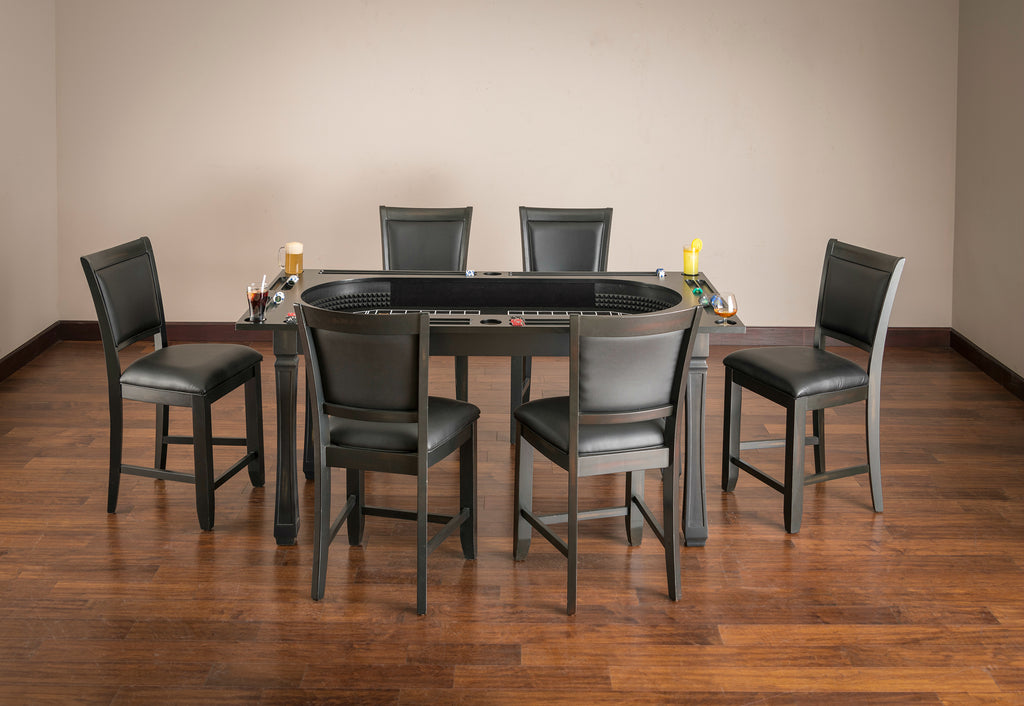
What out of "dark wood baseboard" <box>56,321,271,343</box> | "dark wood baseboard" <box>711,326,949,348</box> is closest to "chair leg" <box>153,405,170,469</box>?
"dark wood baseboard" <box>56,321,271,343</box>

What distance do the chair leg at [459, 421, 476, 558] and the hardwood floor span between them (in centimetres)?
7

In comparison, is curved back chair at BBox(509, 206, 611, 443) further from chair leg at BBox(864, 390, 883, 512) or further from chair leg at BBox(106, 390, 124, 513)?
chair leg at BBox(106, 390, 124, 513)

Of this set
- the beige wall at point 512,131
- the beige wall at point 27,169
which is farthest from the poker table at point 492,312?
the beige wall at point 27,169

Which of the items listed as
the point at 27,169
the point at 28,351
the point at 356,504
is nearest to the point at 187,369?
the point at 356,504

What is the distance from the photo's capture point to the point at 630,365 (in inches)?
109

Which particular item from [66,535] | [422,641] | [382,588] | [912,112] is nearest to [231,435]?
[66,535]

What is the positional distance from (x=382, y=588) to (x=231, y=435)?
1.61 m

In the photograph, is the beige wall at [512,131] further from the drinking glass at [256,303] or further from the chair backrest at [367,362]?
the chair backrest at [367,362]

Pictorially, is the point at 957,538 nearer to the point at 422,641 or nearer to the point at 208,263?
the point at 422,641

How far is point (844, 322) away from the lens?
370cm

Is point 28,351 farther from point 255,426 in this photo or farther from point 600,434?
point 600,434

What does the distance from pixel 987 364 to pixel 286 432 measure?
12.9ft

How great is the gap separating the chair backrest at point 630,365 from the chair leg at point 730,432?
33.3 inches

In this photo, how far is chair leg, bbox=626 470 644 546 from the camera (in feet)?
10.8
